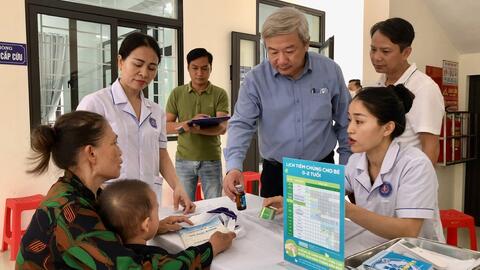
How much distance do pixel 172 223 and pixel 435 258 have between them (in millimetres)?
846

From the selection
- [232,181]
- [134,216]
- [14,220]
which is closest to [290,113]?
[232,181]

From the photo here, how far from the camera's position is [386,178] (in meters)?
1.44

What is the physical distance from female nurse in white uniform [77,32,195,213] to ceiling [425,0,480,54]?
8.36ft

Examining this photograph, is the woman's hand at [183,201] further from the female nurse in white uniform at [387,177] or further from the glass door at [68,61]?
the glass door at [68,61]

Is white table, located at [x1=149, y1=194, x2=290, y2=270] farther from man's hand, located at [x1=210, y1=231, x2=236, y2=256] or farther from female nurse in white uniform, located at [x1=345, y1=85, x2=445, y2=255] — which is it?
female nurse in white uniform, located at [x1=345, y1=85, x2=445, y2=255]

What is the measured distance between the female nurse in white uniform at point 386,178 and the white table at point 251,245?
0.11 meters

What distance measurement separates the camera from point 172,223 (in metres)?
1.44

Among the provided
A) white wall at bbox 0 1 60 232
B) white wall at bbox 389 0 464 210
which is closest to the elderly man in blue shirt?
white wall at bbox 389 0 464 210

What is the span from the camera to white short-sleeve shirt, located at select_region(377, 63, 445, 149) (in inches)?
73.9

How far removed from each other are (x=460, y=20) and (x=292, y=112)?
7.80 ft

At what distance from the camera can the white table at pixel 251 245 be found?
1.12 metres

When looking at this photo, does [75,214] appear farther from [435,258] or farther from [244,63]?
[244,63]

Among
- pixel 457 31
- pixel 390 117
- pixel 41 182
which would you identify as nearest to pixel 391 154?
pixel 390 117

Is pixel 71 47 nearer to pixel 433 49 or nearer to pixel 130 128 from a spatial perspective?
pixel 130 128
